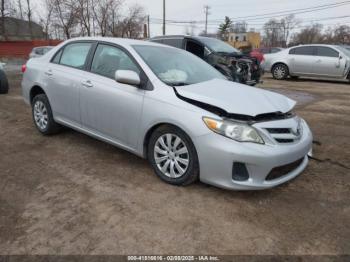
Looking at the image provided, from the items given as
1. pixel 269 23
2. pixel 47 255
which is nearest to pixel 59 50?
pixel 47 255

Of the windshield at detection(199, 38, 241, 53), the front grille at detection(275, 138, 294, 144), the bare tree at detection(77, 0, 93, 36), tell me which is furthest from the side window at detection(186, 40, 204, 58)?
the bare tree at detection(77, 0, 93, 36)

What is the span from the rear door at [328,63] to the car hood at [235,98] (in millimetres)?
9993

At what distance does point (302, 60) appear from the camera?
1258 centimetres

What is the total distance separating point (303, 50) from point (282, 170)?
36.9ft

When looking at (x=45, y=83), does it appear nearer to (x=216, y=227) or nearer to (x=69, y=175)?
(x=69, y=175)

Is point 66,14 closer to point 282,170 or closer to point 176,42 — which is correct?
point 176,42

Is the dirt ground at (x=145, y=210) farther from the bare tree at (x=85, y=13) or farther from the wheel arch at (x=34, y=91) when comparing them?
the bare tree at (x=85, y=13)

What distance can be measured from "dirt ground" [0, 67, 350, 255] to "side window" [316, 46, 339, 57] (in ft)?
30.4

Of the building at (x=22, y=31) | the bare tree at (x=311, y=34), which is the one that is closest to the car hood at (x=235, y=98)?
the building at (x=22, y=31)

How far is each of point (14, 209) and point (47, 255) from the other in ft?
2.58

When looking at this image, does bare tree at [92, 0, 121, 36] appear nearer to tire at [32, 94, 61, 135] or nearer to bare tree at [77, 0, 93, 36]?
bare tree at [77, 0, 93, 36]

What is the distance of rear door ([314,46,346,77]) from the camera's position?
1184 centimetres

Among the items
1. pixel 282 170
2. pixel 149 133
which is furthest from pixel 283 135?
pixel 149 133

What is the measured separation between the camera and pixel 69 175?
3408 millimetres
